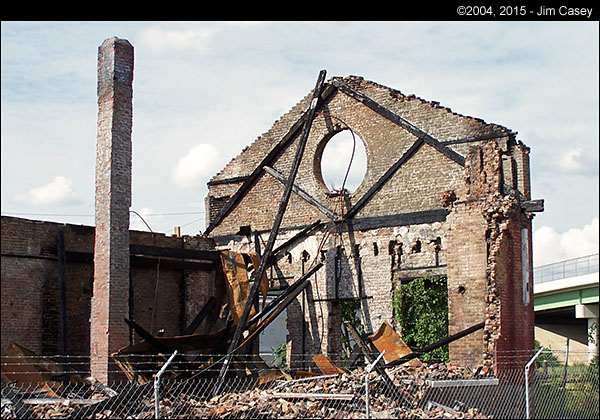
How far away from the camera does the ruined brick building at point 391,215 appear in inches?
662

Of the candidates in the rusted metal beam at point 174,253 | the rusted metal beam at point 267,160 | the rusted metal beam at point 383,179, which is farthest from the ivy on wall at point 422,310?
the rusted metal beam at point 267,160

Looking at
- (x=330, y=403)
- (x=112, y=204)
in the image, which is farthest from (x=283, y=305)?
(x=330, y=403)

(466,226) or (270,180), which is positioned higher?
(270,180)

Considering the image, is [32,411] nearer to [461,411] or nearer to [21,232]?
[21,232]

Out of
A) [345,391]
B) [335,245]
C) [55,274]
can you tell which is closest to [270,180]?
[335,245]

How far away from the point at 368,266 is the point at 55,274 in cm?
711

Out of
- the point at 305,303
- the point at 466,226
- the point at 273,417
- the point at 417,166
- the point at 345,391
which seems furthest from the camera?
the point at 305,303

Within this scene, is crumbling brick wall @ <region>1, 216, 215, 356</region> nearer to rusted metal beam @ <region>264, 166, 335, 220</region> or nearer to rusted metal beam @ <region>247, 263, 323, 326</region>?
rusted metal beam @ <region>247, 263, 323, 326</region>

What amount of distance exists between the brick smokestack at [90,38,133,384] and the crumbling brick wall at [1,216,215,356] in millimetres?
714

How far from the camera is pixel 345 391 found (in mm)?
13336

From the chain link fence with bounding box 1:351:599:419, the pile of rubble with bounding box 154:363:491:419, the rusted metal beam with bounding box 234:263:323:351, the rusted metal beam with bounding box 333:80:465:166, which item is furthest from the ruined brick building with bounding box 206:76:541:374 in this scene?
the pile of rubble with bounding box 154:363:491:419

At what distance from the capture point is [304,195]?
21000 millimetres

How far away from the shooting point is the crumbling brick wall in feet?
56.4

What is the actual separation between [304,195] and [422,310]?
4.28 meters
